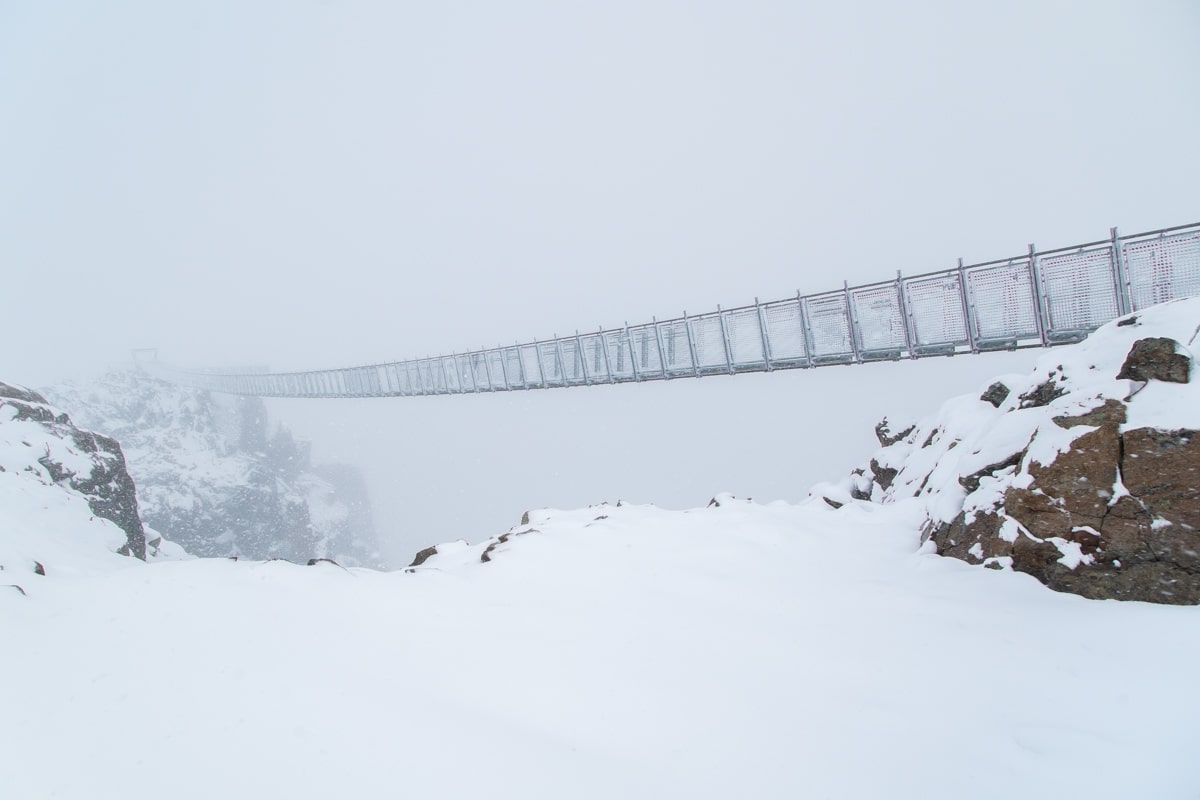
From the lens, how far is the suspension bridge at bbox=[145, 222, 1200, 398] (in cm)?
816

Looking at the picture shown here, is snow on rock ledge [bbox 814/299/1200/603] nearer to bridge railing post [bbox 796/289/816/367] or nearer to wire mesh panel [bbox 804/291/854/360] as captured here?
wire mesh panel [bbox 804/291/854/360]

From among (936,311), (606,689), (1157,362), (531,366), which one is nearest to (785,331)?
(936,311)

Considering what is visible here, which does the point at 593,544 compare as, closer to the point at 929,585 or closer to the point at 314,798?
the point at 929,585

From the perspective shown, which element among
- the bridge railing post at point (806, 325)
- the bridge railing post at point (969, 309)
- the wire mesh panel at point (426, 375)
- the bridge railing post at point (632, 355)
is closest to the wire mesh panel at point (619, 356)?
the bridge railing post at point (632, 355)

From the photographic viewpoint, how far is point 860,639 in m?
4.06

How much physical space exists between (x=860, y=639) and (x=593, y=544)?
3968mm

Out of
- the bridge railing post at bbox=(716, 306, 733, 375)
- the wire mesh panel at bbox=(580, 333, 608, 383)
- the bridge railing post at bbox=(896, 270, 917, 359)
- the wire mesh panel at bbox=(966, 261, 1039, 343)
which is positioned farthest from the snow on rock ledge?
the wire mesh panel at bbox=(580, 333, 608, 383)

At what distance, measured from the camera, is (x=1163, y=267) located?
793cm

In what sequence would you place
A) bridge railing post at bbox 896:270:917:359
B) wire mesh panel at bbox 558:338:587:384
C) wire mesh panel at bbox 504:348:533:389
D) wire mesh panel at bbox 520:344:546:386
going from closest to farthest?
bridge railing post at bbox 896:270:917:359 < wire mesh panel at bbox 558:338:587:384 < wire mesh panel at bbox 520:344:546:386 < wire mesh panel at bbox 504:348:533:389

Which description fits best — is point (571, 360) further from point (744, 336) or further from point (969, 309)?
point (969, 309)

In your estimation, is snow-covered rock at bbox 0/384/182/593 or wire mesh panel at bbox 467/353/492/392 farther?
wire mesh panel at bbox 467/353/492/392

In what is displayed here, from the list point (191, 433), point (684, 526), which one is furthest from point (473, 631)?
point (191, 433)

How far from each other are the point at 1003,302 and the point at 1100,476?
680 cm

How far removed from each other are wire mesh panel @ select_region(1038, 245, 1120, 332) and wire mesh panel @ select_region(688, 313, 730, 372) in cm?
733
